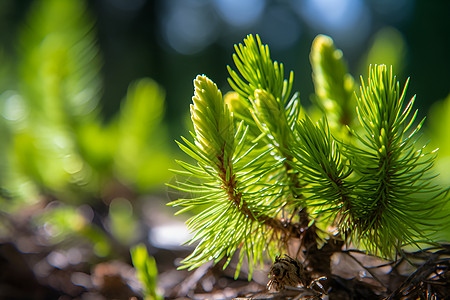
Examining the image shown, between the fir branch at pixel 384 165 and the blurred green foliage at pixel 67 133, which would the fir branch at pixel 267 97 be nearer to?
the fir branch at pixel 384 165

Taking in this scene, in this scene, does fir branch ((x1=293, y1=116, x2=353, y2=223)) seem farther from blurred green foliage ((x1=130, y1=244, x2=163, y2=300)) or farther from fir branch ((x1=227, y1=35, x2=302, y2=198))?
blurred green foliage ((x1=130, y1=244, x2=163, y2=300))

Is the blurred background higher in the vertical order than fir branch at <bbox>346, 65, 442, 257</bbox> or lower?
higher

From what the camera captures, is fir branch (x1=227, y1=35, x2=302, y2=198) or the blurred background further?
the blurred background

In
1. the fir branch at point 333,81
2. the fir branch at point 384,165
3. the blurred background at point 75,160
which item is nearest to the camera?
the fir branch at point 384,165

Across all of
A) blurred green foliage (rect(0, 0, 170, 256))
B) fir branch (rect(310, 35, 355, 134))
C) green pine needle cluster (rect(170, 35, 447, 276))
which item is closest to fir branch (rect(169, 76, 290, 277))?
green pine needle cluster (rect(170, 35, 447, 276))

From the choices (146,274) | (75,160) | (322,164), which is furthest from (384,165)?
(75,160)

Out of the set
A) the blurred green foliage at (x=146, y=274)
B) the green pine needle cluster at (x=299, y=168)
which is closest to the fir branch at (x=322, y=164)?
the green pine needle cluster at (x=299, y=168)

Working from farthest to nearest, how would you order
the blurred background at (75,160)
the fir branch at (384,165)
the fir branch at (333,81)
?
the blurred background at (75,160) → the fir branch at (333,81) → the fir branch at (384,165)

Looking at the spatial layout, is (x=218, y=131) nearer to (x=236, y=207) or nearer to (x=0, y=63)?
(x=236, y=207)

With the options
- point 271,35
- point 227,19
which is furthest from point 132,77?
point 271,35

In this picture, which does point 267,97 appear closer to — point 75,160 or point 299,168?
point 299,168
